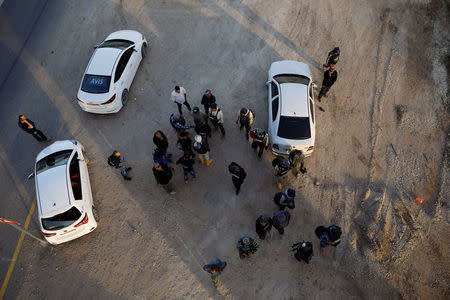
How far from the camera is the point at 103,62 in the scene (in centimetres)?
1106

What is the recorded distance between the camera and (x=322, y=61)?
12750 millimetres

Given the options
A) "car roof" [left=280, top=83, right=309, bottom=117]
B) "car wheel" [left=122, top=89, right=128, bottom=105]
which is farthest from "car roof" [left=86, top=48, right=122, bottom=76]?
"car roof" [left=280, top=83, right=309, bottom=117]

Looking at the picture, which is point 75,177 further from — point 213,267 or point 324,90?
point 324,90

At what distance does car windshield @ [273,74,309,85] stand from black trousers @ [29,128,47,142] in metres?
8.98

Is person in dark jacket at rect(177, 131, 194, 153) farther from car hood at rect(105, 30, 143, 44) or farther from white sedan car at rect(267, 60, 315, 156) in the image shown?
car hood at rect(105, 30, 143, 44)

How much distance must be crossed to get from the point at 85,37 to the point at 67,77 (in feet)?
7.98

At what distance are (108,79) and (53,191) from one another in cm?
461

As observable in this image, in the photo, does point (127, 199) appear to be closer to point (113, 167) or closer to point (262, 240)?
point (113, 167)

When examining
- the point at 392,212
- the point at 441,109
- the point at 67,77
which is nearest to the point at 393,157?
the point at 392,212

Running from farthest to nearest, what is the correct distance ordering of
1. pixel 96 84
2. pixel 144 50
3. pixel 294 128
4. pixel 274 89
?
pixel 144 50 < pixel 96 84 < pixel 274 89 < pixel 294 128

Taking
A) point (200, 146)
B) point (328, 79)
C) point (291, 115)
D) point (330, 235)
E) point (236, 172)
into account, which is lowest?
point (330, 235)

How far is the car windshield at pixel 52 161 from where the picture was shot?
902 cm

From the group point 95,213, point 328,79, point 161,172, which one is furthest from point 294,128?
point 95,213

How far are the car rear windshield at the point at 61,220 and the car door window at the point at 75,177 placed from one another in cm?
45
